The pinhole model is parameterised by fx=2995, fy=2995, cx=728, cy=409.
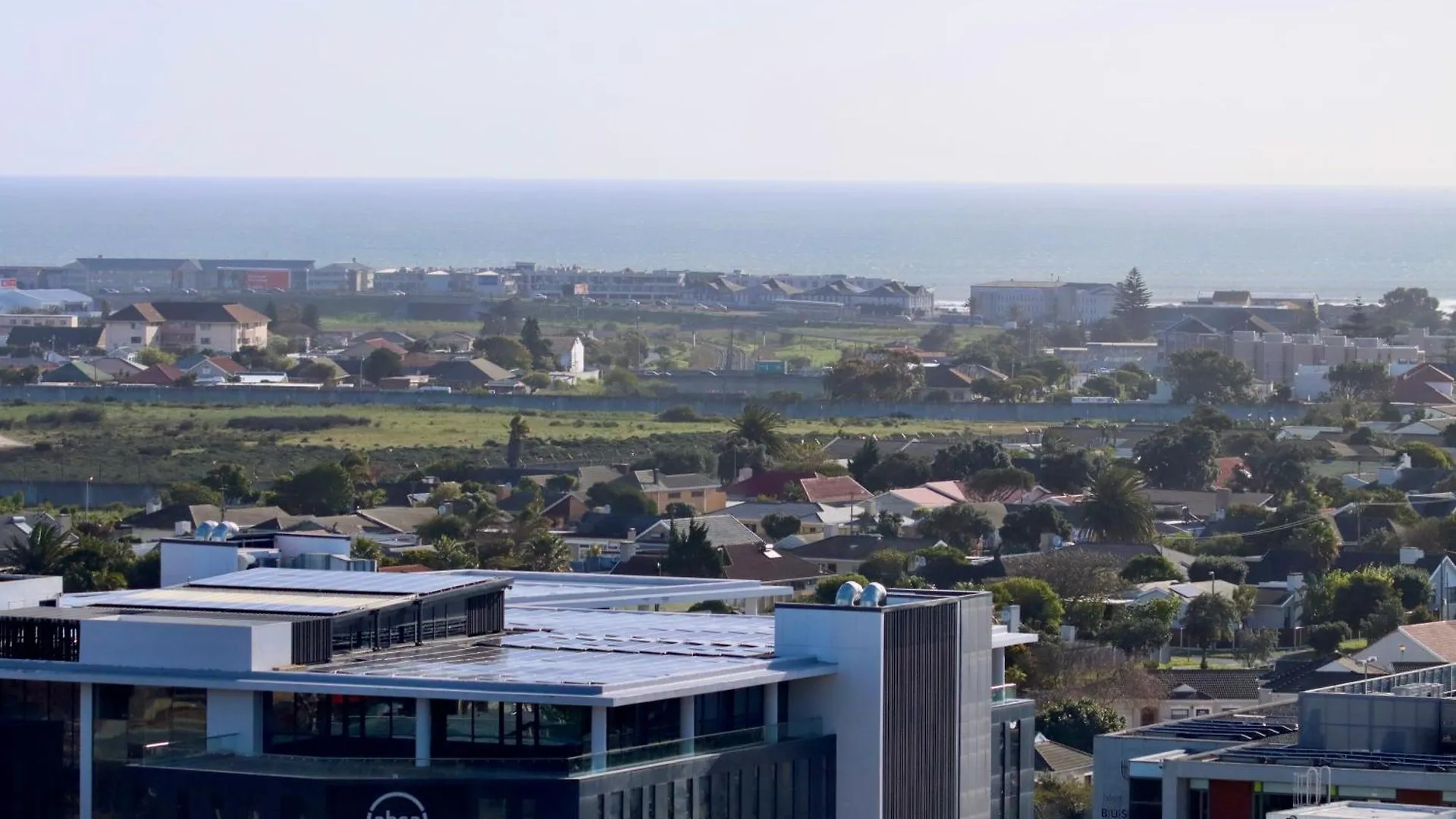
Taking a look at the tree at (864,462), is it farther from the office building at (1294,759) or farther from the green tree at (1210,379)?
the office building at (1294,759)

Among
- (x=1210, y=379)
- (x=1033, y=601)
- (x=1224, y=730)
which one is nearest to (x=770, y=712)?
(x=1224, y=730)

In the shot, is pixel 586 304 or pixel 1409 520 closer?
pixel 1409 520

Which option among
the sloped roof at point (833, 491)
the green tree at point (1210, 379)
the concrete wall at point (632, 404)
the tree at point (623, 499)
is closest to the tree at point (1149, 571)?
the tree at point (623, 499)

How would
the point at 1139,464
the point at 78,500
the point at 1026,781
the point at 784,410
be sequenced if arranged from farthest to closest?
the point at 784,410 → the point at 1139,464 → the point at 78,500 → the point at 1026,781

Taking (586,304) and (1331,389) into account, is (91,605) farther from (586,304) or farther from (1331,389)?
(586,304)

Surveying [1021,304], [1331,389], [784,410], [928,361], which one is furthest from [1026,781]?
[1021,304]

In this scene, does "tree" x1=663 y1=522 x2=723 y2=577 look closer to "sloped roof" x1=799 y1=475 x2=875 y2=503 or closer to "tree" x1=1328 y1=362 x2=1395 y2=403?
"sloped roof" x1=799 y1=475 x2=875 y2=503

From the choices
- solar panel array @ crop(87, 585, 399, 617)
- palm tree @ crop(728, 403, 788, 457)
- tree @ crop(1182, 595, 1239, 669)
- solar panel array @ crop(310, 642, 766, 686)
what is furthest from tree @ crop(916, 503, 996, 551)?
solar panel array @ crop(310, 642, 766, 686)

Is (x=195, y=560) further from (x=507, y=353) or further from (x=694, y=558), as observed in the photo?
(x=507, y=353)
